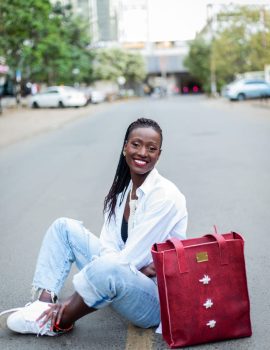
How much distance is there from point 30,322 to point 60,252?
49cm

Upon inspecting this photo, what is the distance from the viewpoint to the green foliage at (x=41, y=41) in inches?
1110

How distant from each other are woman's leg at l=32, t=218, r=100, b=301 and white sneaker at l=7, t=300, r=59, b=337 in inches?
6.1

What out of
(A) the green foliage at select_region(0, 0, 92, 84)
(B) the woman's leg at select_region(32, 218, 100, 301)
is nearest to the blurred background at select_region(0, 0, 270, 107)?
(A) the green foliage at select_region(0, 0, 92, 84)

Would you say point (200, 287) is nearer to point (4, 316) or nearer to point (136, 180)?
point (136, 180)

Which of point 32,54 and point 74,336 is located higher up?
point 32,54

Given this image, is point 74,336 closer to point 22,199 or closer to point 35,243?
point 35,243

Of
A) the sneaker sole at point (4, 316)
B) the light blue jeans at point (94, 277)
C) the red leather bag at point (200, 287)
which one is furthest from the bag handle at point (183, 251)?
the sneaker sole at point (4, 316)

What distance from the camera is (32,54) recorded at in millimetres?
37750

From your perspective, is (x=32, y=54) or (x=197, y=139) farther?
(x=32, y=54)

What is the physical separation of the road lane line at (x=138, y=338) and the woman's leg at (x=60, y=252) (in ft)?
1.68

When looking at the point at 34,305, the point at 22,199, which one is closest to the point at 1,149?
the point at 22,199

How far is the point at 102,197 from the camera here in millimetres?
7969

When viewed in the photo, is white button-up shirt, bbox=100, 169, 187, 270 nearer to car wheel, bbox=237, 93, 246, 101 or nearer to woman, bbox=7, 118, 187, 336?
woman, bbox=7, 118, 187, 336

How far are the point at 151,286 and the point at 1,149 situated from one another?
42.2 ft
